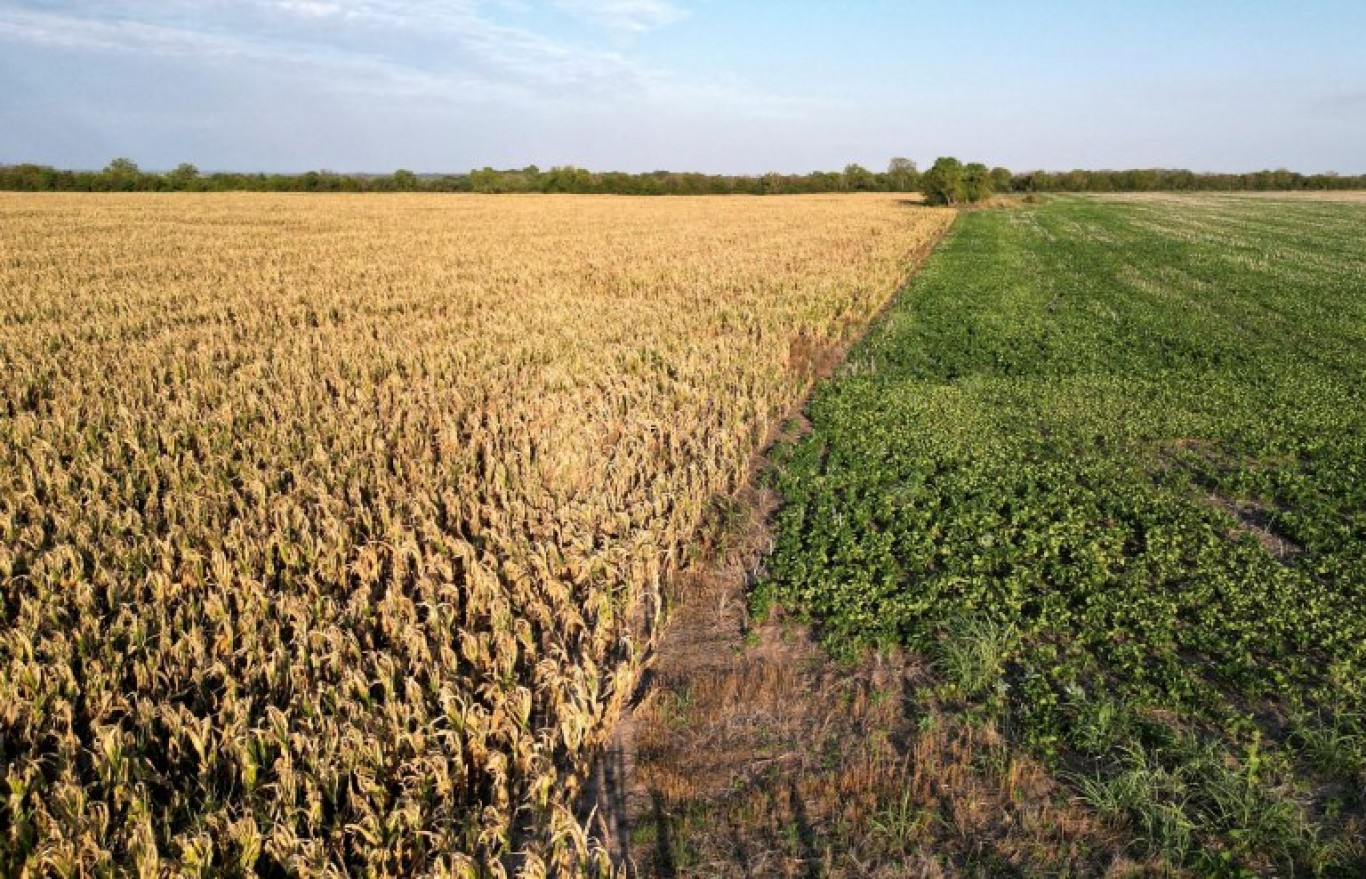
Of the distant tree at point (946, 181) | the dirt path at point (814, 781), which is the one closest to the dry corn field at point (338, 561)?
the dirt path at point (814, 781)

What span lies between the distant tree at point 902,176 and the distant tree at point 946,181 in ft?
174

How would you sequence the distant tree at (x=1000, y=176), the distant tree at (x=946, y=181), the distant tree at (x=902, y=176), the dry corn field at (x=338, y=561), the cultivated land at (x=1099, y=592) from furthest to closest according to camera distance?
the distant tree at (x=902, y=176)
the distant tree at (x=1000, y=176)
the distant tree at (x=946, y=181)
the cultivated land at (x=1099, y=592)
the dry corn field at (x=338, y=561)

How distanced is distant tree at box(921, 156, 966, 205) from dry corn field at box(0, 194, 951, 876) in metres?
60.9

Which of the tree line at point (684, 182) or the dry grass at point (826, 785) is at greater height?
the tree line at point (684, 182)

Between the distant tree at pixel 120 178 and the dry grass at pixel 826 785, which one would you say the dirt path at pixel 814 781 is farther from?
the distant tree at pixel 120 178

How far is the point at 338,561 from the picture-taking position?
6184mm

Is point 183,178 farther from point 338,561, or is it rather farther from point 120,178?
point 338,561

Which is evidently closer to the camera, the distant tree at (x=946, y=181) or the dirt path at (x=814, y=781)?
the dirt path at (x=814, y=781)

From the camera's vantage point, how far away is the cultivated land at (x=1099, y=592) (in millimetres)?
4336

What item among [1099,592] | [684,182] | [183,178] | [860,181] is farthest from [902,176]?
[1099,592]

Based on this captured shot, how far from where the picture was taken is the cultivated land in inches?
171

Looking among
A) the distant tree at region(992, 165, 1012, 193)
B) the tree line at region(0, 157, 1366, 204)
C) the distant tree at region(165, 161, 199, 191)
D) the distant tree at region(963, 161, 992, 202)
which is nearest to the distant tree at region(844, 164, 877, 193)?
the tree line at region(0, 157, 1366, 204)

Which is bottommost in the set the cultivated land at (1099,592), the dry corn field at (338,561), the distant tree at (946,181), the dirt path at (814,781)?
the dirt path at (814,781)

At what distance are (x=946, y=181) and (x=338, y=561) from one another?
73.3 meters
